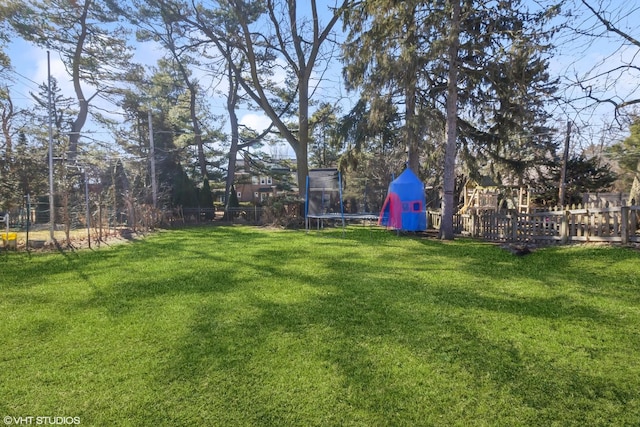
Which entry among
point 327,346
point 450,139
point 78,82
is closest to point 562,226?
point 450,139

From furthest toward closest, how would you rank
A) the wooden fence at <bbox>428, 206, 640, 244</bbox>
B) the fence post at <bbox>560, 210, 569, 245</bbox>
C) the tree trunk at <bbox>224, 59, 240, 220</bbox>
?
1. the tree trunk at <bbox>224, 59, 240, 220</bbox>
2. the fence post at <bbox>560, 210, 569, 245</bbox>
3. the wooden fence at <bbox>428, 206, 640, 244</bbox>

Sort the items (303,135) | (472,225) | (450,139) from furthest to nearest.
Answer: (303,135)
(472,225)
(450,139)

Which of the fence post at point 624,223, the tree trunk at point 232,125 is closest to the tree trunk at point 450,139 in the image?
the fence post at point 624,223

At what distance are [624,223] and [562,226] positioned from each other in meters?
1.38

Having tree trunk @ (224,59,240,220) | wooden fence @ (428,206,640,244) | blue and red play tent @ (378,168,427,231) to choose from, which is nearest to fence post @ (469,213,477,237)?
wooden fence @ (428,206,640,244)

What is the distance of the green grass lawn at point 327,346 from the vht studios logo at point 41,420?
0.06 metres

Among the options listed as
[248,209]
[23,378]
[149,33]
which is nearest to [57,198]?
[248,209]

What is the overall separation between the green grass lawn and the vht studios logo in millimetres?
62

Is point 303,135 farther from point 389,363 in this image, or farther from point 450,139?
point 389,363

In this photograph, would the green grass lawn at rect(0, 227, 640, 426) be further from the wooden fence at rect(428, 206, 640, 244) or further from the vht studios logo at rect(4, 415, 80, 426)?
the wooden fence at rect(428, 206, 640, 244)

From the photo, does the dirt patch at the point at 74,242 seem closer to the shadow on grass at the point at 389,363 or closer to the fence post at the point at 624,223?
the shadow on grass at the point at 389,363

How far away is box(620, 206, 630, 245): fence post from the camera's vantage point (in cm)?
792

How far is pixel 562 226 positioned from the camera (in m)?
9.20

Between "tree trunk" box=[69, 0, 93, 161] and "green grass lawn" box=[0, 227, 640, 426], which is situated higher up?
"tree trunk" box=[69, 0, 93, 161]
